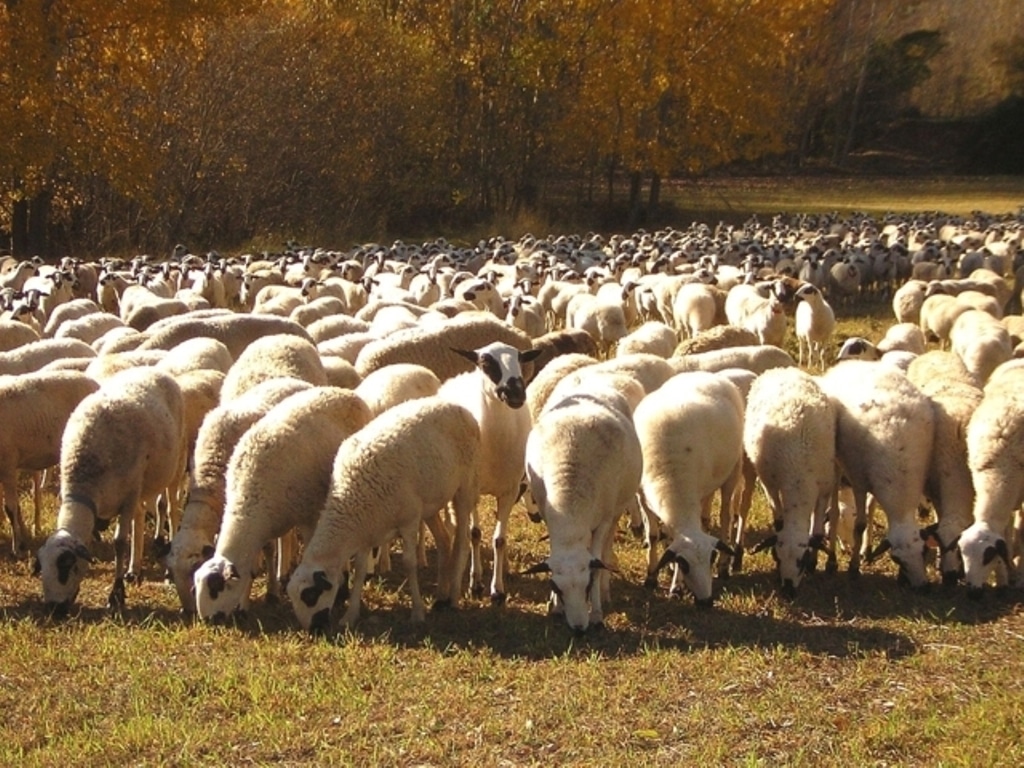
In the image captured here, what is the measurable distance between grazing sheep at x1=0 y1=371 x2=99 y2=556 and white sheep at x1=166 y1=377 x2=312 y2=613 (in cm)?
145

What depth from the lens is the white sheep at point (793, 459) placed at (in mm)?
8328

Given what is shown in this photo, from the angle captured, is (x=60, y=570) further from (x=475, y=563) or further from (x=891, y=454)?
(x=891, y=454)

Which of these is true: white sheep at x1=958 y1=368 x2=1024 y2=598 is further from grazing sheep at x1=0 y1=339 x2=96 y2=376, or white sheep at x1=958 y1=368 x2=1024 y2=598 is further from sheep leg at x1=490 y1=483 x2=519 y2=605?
grazing sheep at x1=0 y1=339 x2=96 y2=376

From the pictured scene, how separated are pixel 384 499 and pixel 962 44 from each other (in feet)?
211

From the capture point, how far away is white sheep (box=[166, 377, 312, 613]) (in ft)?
27.0

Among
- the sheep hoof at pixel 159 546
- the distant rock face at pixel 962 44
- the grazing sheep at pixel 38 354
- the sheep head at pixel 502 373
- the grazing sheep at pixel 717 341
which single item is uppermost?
the distant rock face at pixel 962 44

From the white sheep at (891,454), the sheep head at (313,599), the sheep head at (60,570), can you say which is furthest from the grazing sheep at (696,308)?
the sheep head at (60,570)

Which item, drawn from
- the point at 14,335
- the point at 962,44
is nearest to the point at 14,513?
the point at 14,335

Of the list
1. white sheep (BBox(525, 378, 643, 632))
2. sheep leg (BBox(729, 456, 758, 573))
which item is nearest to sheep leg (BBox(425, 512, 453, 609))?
white sheep (BBox(525, 378, 643, 632))

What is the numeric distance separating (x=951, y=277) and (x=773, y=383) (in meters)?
16.9

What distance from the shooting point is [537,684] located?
6691 mm

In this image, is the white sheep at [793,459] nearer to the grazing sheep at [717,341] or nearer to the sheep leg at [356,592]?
the sheep leg at [356,592]

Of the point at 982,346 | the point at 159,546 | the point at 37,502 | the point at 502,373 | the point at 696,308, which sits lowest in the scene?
the point at 159,546

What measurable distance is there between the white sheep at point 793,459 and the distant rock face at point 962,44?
2267 inches
